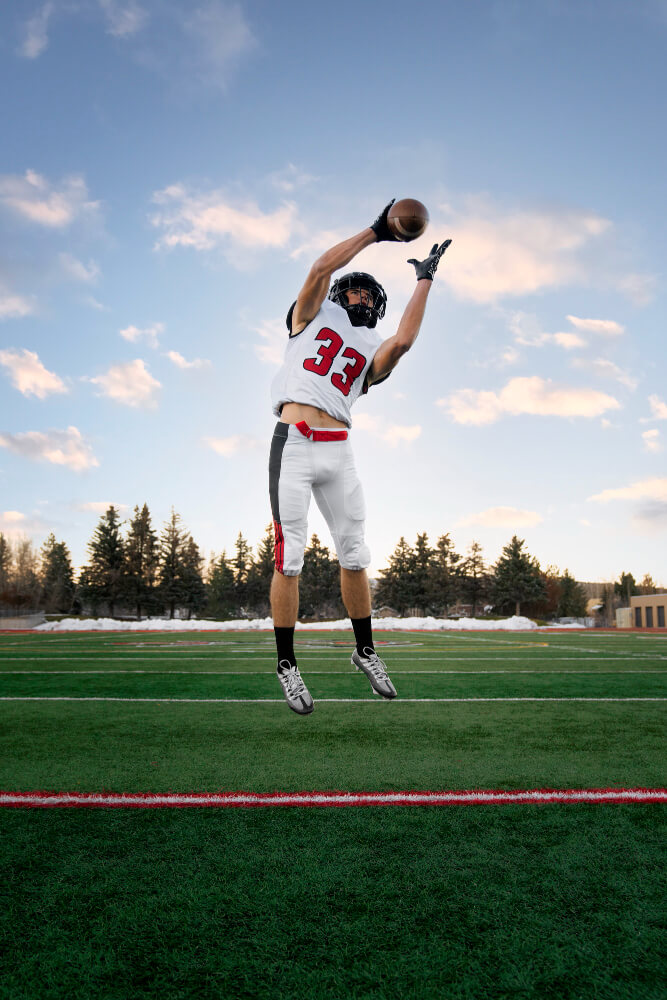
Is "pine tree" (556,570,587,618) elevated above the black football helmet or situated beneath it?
situated beneath

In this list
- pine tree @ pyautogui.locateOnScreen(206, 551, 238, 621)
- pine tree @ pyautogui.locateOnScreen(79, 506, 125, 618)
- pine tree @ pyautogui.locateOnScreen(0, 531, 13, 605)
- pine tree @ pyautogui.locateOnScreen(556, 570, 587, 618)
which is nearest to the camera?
pine tree @ pyautogui.locateOnScreen(79, 506, 125, 618)

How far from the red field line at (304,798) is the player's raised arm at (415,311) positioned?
230 cm

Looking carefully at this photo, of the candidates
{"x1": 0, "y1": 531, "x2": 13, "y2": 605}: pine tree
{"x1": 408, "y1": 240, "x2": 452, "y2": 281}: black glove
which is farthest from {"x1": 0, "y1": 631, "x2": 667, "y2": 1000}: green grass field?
{"x1": 0, "y1": 531, "x2": 13, "y2": 605}: pine tree

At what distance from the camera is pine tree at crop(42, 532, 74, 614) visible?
3095 inches

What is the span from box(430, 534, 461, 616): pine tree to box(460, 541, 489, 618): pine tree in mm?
1198

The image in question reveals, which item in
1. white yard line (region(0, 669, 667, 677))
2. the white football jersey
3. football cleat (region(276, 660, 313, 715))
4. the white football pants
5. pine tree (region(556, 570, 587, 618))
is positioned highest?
the white football jersey

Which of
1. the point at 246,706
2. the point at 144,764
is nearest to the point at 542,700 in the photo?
the point at 246,706

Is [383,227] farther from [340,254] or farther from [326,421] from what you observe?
[326,421]

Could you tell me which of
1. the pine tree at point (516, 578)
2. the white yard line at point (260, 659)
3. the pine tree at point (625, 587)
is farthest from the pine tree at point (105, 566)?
the pine tree at point (625, 587)

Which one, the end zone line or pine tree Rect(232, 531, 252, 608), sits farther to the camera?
pine tree Rect(232, 531, 252, 608)

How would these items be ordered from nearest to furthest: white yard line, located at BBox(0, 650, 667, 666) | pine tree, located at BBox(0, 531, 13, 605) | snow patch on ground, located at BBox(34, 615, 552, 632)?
1. white yard line, located at BBox(0, 650, 667, 666)
2. snow patch on ground, located at BBox(34, 615, 552, 632)
3. pine tree, located at BBox(0, 531, 13, 605)

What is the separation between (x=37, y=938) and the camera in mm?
2002

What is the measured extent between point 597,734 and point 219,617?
73.2 meters

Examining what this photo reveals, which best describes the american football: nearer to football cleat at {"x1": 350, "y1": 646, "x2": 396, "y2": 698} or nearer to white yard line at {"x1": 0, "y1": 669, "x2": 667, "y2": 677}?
football cleat at {"x1": 350, "y1": 646, "x2": 396, "y2": 698}
